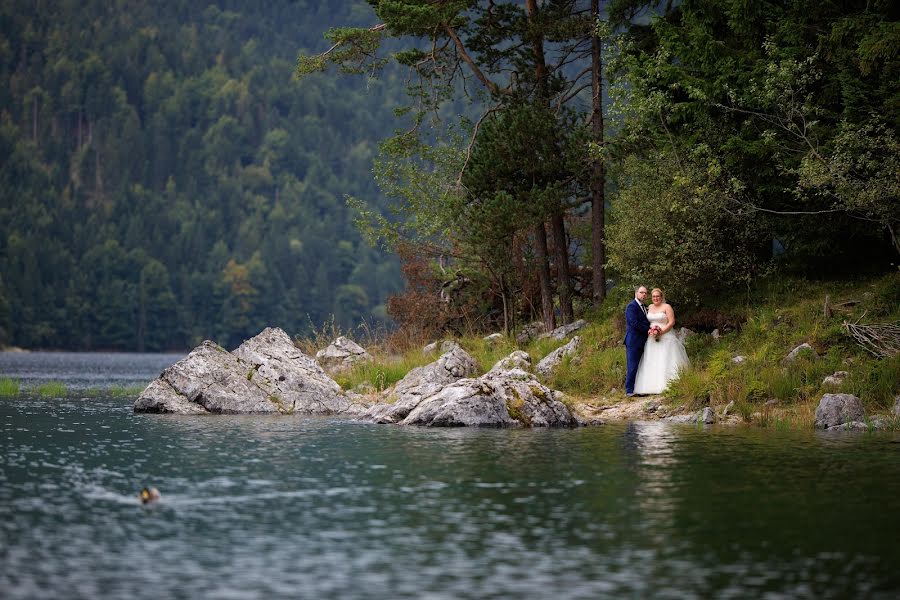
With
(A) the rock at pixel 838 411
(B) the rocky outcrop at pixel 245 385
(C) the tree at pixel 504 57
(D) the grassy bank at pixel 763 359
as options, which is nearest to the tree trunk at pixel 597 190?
(C) the tree at pixel 504 57

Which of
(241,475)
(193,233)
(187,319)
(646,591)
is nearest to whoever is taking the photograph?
(646,591)

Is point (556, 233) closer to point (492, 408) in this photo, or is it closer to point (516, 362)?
point (516, 362)

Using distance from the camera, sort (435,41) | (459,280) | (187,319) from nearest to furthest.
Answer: (435,41), (459,280), (187,319)

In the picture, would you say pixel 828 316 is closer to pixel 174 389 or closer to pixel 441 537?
pixel 174 389

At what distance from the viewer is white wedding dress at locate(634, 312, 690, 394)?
101 feet

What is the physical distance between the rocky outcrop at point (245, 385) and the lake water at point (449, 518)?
27.6 ft

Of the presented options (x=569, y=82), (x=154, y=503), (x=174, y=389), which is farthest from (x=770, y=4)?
(x=154, y=503)

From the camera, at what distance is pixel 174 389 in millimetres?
31578

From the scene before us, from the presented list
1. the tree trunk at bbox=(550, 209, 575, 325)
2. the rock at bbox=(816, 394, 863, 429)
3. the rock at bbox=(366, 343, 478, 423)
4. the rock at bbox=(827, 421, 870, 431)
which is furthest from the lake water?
the tree trunk at bbox=(550, 209, 575, 325)

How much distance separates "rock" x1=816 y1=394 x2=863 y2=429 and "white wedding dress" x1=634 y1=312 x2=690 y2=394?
5132 millimetres

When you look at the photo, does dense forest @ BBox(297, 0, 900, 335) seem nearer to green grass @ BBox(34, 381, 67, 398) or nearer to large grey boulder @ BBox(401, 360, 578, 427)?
large grey boulder @ BBox(401, 360, 578, 427)

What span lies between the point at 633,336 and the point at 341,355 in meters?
12.6

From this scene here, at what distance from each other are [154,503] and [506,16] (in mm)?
29792

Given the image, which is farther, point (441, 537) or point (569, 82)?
point (569, 82)
